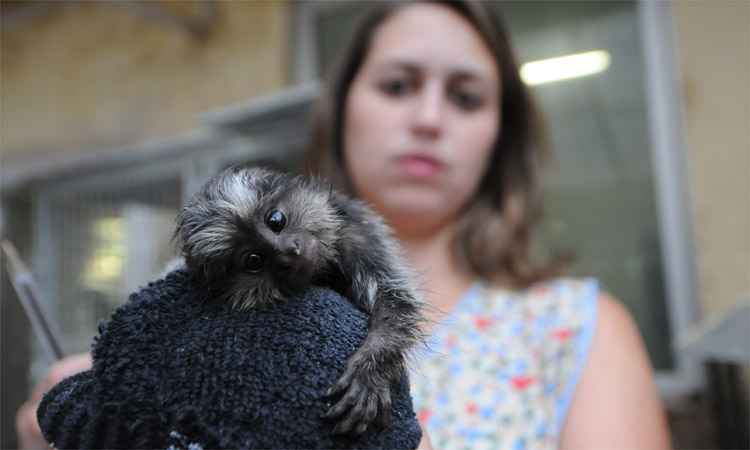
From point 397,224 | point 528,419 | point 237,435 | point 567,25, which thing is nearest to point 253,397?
point 237,435

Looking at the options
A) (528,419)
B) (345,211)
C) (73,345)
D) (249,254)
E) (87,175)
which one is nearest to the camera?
(249,254)

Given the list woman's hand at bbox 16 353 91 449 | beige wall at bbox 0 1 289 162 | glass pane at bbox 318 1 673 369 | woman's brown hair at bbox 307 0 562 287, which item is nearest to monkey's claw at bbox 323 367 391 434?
woman's hand at bbox 16 353 91 449

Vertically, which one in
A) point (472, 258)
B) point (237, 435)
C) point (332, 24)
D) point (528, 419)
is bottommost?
point (528, 419)

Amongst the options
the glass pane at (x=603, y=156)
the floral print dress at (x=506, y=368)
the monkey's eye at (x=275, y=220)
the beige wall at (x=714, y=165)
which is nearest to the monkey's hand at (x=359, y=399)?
the monkey's eye at (x=275, y=220)

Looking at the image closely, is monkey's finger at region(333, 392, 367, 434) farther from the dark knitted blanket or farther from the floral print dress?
the floral print dress

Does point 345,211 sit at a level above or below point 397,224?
above

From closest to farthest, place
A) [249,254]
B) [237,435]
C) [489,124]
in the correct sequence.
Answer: [237,435], [249,254], [489,124]

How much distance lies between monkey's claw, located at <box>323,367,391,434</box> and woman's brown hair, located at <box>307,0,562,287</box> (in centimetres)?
99

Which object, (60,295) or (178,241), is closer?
(178,241)

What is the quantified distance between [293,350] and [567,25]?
262 centimetres

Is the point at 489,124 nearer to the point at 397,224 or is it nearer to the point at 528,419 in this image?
the point at 397,224

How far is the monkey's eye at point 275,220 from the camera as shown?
111cm

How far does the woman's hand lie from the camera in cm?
120

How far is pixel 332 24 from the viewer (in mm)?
3498
